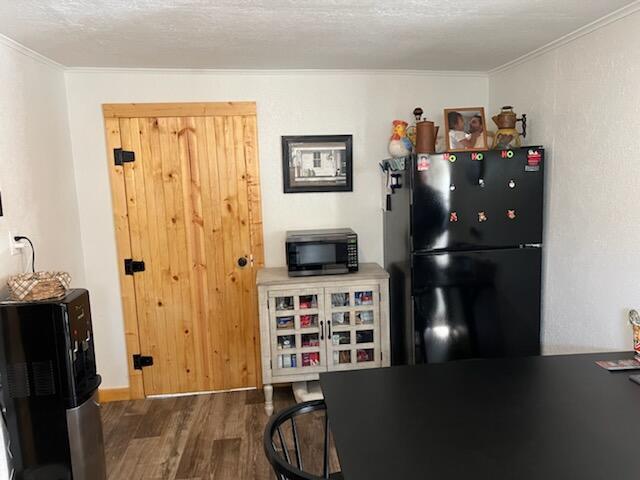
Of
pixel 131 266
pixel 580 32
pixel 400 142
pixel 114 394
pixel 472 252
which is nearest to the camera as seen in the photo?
pixel 580 32

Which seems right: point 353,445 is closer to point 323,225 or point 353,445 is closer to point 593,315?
point 593,315

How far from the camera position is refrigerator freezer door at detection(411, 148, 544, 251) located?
8.84ft

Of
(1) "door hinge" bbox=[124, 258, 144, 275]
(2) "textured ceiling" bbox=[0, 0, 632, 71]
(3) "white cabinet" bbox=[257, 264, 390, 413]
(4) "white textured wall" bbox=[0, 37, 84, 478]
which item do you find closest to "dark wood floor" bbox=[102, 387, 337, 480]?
(3) "white cabinet" bbox=[257, 264, 390, 413]

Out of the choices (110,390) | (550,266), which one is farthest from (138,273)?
(550,266)

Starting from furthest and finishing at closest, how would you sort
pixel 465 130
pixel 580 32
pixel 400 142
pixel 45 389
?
pixel 400 142
pixel 465 130
pixel 580 32
pixel 45 389

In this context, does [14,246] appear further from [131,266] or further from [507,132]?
[507,132]

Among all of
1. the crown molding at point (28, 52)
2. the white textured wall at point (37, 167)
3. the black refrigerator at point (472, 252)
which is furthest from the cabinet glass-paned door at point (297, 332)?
the crown molding at point (28, 52)

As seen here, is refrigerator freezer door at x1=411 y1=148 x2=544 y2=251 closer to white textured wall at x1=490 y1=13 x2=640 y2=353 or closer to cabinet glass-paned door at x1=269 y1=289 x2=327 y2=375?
white textured wall at x1=490 y1=13 x2=640 y2=353

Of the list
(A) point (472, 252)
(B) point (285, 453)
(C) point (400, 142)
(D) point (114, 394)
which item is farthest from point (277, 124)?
(B) point (285, 453)

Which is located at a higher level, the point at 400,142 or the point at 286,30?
the point at 286,30

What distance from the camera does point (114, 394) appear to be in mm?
3379

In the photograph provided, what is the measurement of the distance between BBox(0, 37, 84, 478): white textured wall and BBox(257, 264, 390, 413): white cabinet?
1.23m

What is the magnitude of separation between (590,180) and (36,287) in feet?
8.94

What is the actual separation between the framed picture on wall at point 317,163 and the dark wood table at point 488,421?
5.95 ft
